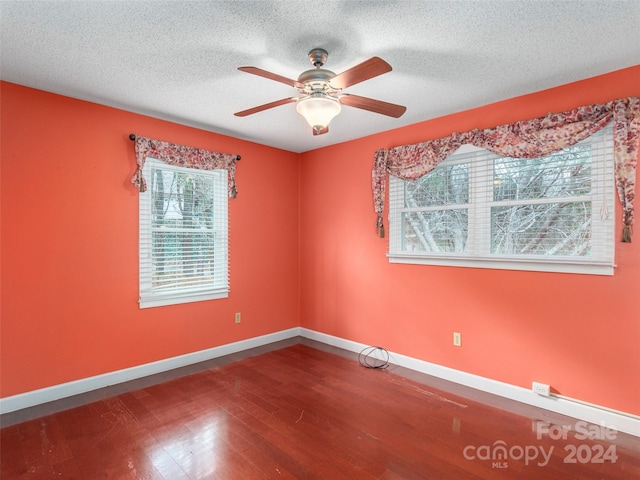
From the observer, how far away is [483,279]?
118 inches

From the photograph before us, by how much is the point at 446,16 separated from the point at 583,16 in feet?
2.43

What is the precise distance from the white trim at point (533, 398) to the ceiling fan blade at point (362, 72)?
8.93ft

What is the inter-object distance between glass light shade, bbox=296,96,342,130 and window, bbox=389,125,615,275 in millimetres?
1653

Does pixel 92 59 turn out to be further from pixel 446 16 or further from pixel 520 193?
pixel 520 193

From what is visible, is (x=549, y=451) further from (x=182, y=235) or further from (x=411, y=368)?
(x=182, y=235)

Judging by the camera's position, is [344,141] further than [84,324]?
Yes

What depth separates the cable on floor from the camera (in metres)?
3.56

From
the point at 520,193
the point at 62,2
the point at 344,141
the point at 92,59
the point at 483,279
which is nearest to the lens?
the point at 62,2

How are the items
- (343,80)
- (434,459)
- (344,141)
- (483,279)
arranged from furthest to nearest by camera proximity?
(344,141)
(483,279)
(434,459)
(343,80)

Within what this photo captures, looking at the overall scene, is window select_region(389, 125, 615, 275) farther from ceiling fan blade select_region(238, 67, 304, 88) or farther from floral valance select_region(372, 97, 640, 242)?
ceiling fan blade select_region(238, 67, 304, 88)

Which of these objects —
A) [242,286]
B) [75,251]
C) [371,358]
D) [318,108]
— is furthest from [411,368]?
[75,251]

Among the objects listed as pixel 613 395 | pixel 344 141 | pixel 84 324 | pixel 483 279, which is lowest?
pixel 613 395

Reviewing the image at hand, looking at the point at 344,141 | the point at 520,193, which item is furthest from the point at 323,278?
the point at 520,193

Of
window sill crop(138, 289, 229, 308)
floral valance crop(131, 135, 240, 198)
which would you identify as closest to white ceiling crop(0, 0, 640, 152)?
floral valance crop(131, 135, 240, 198)
